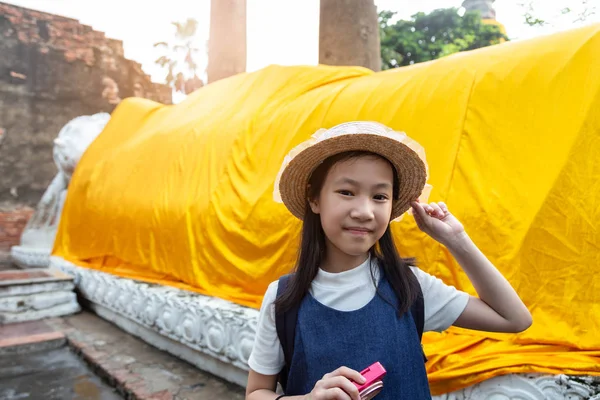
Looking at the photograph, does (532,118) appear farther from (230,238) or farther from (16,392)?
(16,392)

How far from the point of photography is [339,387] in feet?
2.33

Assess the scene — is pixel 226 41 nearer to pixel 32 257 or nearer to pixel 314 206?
pixel 32 257

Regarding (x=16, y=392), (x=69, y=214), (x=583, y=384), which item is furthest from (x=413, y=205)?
(x=69, y=214)

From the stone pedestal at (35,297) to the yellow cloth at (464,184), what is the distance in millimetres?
1117

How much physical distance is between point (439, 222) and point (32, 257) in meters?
5.54

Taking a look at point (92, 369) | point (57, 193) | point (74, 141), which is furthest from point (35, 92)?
point (92, 369)

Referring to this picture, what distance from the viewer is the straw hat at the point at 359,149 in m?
0.91

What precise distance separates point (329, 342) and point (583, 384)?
791mm

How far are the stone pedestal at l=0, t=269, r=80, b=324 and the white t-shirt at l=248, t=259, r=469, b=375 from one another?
3.33 m

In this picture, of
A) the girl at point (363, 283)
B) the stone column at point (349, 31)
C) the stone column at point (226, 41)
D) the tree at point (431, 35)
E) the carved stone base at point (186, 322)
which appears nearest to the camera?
the girl at point (363, 283)

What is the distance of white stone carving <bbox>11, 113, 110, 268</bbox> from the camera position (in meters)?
5.14

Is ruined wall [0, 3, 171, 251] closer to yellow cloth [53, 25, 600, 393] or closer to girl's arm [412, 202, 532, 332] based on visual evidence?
yellow cloth [53, 25, 600, 393]

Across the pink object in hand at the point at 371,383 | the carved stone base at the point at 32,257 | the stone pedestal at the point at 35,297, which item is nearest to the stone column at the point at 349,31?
the stone pedestal at the point at 35,297

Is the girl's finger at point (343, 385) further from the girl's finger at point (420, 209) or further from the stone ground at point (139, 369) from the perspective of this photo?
the stone ground at point (139, 369)
